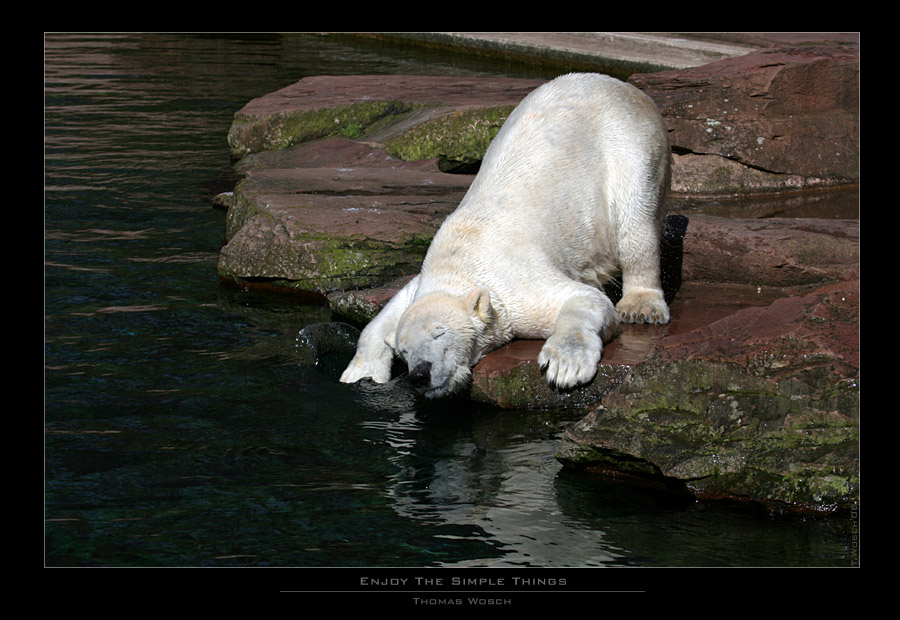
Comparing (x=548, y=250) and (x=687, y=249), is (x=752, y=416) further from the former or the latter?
(x=687, y=249)

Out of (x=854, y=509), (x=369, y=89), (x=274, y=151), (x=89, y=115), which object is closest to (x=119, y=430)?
(x=854, y=509)

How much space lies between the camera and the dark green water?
3.72 meters

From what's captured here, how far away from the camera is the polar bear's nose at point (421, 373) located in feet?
15.2

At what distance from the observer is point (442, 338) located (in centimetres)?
473

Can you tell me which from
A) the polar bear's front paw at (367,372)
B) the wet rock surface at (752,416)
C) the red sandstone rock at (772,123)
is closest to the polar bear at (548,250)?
the polar bear's front paw at (367,372)

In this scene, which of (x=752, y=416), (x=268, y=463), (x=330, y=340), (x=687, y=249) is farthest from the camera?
(x=687, y=249)

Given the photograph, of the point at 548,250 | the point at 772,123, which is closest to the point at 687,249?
the point at 548,250

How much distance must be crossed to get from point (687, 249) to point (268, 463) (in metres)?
3.32

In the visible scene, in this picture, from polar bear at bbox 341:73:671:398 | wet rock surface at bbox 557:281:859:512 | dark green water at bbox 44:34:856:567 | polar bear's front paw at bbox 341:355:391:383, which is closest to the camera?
dark green water at bbox 44:34:856:567

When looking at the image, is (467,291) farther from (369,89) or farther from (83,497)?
(369,89)

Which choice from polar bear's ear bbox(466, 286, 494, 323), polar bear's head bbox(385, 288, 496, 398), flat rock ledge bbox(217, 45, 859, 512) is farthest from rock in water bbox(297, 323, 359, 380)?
polar bear's ear bbox(466, 286, 494, 323)

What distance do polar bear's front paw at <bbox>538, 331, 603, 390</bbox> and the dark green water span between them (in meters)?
0.27

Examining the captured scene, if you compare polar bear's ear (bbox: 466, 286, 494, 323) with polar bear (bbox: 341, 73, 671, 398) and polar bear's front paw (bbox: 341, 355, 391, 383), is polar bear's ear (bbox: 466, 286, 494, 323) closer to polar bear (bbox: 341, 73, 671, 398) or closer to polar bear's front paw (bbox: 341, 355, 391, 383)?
polar bear (bbox: 341, 73, 671, 398)
